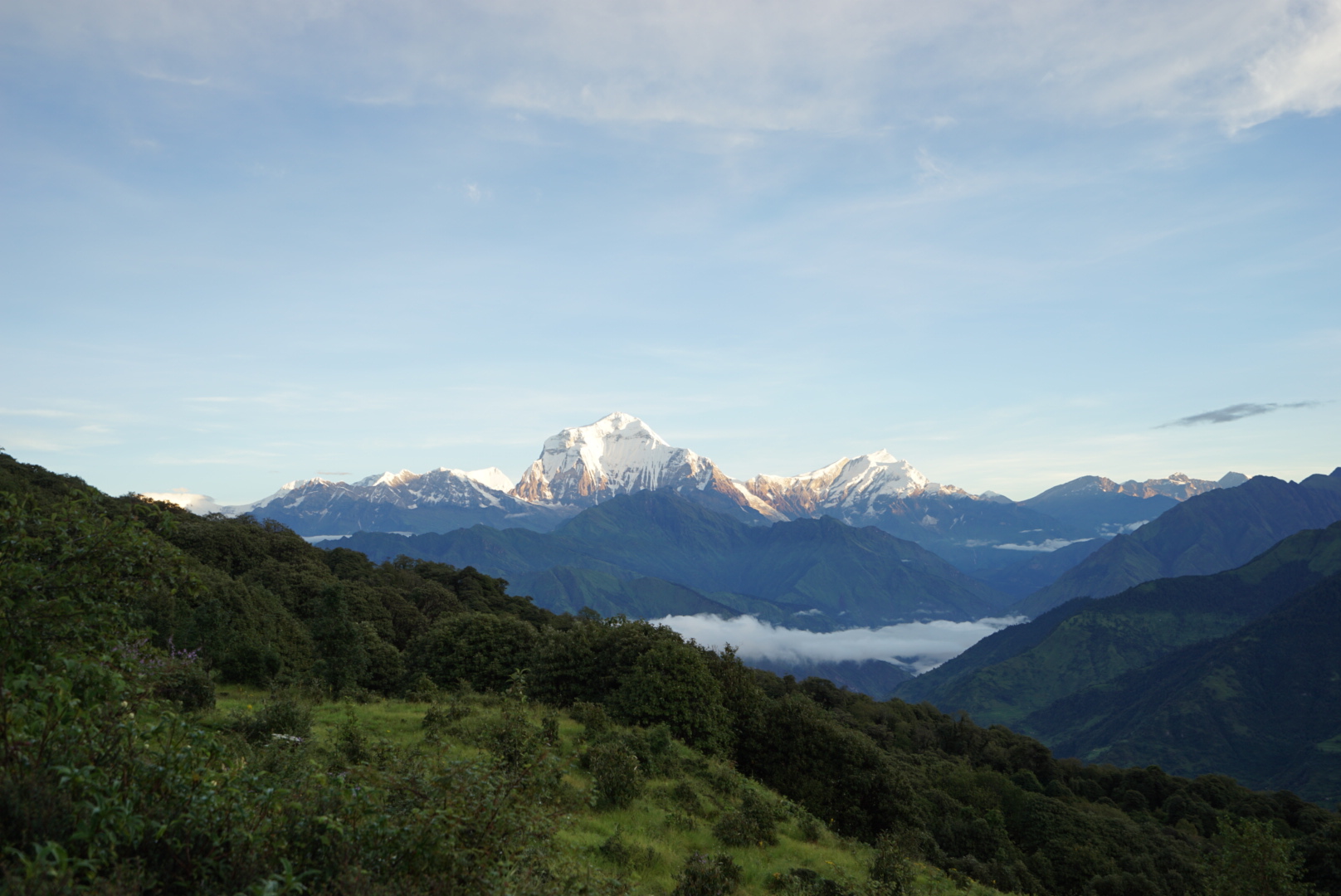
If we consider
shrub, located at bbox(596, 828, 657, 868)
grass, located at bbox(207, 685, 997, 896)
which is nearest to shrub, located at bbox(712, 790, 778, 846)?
grass, located at bbox(207, 685, 997, 896)

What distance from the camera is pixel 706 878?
20.5 m

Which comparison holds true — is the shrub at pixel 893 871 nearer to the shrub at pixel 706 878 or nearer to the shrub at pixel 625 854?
the shrub at pixel 706 878

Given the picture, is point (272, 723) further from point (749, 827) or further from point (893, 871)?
point (893, 871)

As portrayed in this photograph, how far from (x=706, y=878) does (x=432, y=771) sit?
10.6 m

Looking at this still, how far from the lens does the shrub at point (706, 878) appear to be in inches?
793

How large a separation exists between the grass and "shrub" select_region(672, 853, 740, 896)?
48 centimetres

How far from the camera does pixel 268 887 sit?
812 cm

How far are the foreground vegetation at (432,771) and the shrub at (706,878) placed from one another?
8cm

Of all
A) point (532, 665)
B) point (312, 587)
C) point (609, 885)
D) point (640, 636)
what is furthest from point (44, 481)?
point (609, 885)

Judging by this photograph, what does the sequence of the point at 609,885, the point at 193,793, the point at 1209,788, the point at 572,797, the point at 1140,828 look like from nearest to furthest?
the point at 193,793
the point at 609,885
the point at 572,797
the point at 1140,828
the point at 1209,788

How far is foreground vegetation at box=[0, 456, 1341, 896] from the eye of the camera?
30.6 feet

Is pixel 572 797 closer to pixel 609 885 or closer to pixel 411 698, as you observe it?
pixel 609 885

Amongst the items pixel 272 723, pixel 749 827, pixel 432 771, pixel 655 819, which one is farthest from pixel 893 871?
pixel 272 723

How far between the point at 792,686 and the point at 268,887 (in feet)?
389
